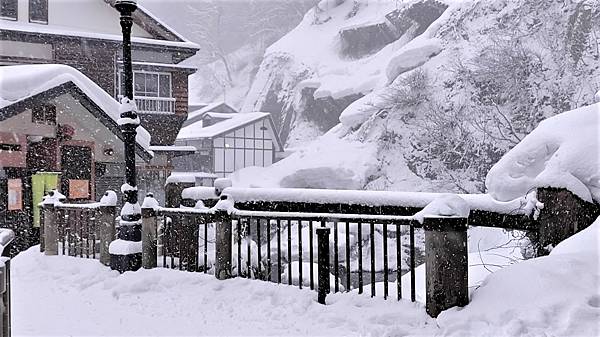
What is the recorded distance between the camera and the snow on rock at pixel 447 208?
5.34 meters

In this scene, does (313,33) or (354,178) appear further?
(313,33)

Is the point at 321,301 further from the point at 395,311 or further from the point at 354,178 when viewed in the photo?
the point at 354,178

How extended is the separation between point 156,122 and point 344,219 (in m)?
22.1

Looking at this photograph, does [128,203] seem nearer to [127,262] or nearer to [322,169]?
[127,262]

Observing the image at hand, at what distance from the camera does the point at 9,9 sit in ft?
74.8

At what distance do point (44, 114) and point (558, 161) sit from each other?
45.3 feet

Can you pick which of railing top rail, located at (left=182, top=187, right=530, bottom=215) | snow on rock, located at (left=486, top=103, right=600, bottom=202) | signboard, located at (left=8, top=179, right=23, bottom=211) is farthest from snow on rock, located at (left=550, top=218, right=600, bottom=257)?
signboard, located at (left=8, top=179, right=23, bottom=211)

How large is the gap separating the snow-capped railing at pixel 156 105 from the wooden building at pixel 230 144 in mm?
13533

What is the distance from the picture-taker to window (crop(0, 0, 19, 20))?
74.4 feet

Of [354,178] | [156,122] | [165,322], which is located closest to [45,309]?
[165,322]

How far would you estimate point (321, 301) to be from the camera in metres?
6.00

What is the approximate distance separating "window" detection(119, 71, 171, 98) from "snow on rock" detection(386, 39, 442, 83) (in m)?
17.1

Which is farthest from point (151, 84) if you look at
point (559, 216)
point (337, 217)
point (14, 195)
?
point (559, 216)

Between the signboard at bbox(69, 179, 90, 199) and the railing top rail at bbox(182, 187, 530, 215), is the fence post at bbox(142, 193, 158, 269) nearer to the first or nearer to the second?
the railing top rail at bbox(182, 187, 530, 215)
